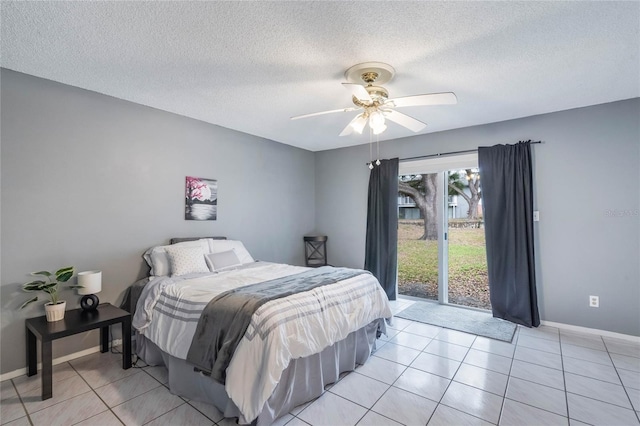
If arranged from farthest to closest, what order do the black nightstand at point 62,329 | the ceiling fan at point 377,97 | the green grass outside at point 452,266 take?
1. the green grass outside at point 452,266
2. the ceiling fan at point 377,97
3. the black nightstand at point 62,329

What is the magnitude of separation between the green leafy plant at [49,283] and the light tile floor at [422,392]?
640 millimetres

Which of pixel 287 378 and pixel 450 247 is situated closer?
pixel 287 378

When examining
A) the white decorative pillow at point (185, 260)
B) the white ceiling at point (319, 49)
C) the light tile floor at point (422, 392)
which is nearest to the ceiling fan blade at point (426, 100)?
the white ceiling at point (319, 49)

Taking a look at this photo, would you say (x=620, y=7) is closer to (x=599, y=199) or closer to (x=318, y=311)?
(x=599, y=199)

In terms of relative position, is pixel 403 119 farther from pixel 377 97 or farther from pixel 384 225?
pixel 384 225

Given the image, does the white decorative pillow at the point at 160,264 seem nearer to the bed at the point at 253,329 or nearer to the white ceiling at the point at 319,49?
the bed at the point at 253,329

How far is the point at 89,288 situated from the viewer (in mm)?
2662

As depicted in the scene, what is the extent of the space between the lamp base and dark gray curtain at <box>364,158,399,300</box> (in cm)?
350

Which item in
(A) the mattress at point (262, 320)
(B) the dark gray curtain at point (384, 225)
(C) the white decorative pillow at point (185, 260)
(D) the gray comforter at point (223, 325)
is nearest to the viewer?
(A) the mattress at point (262, 320)

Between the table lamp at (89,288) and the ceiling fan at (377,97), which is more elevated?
Answer: the ceiling fan at (377,97)

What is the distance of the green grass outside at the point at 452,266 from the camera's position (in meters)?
4.23

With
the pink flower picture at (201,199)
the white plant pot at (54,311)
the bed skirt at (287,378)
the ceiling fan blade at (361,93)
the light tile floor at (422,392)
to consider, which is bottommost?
the light tile floor at (422,392)

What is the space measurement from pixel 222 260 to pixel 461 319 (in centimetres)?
299

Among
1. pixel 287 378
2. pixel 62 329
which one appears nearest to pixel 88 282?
pixel 62 329
